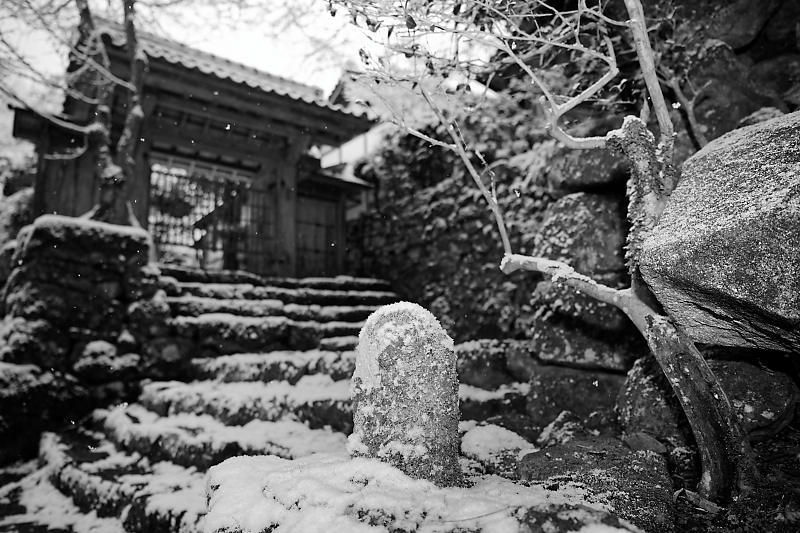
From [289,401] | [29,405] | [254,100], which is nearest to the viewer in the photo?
[289,401]

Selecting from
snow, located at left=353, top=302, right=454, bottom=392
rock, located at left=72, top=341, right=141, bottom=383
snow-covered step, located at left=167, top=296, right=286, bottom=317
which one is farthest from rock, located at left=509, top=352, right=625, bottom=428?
rock, located at left=72, top=341, right=141, bottom=383

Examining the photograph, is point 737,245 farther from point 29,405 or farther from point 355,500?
point 29,405

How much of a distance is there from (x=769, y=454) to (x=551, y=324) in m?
1.71

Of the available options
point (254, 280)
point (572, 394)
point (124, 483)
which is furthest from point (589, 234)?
point (254, 280)

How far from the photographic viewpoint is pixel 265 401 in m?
3.96

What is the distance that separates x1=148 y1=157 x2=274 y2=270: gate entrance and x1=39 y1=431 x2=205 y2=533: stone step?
4.54 m

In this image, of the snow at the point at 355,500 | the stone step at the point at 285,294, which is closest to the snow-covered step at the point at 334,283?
the stone step at the point at 285,294

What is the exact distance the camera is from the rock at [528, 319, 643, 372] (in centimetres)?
346

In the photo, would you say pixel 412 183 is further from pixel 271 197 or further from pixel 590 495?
pixel 590 495

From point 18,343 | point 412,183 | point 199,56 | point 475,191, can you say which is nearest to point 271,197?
point 412,183

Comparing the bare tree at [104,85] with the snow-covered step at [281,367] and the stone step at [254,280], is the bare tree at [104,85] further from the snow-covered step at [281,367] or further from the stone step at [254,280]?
the snow-covered step at [281,367]

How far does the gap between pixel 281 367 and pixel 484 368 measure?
2.31 meters

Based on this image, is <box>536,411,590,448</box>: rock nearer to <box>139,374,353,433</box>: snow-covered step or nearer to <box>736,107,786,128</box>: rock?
<box>139,374,353,433</box>: snow-covered step

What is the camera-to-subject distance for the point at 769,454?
244 centimetres
